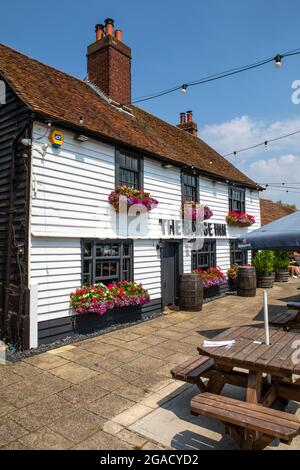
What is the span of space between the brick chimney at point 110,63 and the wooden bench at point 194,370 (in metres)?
9.75

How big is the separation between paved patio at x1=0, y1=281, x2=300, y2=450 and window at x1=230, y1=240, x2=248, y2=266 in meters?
7.12

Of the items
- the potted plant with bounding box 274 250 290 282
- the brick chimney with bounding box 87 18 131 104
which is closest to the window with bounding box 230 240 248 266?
the potted plant with bounding box 274 250 290 282

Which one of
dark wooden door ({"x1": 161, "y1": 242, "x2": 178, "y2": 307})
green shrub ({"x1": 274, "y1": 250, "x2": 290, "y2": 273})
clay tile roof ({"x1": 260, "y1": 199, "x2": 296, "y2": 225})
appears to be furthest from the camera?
clay tile roof ({"x1": 260, "y1": 199, "x2": 296, "y2": 225})

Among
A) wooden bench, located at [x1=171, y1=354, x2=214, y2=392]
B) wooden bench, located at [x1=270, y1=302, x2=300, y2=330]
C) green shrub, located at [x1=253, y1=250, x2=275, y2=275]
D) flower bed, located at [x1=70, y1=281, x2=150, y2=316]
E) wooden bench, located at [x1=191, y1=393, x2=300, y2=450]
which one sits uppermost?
green shrub, located at [x1=253, y1=250, x2=275, y2=275]

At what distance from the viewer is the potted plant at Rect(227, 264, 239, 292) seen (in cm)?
1414

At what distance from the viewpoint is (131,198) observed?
353 inches

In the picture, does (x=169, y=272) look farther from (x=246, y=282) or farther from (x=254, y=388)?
(x=254, y=388)

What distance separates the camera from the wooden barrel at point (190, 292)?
10.4 m

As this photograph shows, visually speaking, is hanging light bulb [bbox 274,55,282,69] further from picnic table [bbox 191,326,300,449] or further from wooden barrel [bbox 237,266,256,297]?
wooden barrel [bbox 237,266,256,297]

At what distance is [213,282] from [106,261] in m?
5.15

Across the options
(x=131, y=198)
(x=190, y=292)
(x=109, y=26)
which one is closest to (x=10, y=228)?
(x=131, y=198)

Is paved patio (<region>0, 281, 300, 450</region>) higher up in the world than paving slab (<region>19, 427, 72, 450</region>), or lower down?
higher up

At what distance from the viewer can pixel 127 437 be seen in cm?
365
